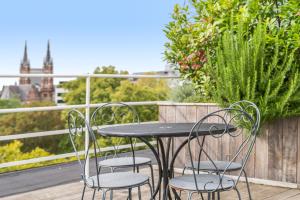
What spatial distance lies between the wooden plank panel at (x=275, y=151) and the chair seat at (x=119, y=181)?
186 centimetres

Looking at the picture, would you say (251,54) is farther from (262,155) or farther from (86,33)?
(86,33)

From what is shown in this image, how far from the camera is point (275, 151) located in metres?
3.89

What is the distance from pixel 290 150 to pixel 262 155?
280 mm

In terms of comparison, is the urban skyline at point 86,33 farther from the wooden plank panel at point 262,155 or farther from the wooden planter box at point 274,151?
the wooden plank panel at point 262,155

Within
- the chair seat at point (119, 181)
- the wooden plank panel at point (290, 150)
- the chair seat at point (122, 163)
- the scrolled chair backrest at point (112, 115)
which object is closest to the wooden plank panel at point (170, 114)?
the scrolled chair backrest at point (112, 115)

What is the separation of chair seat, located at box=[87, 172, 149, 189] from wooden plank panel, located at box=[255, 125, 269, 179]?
6.07 feet

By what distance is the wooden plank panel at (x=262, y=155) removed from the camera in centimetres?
395

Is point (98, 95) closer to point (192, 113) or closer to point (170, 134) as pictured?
point (192, 113)

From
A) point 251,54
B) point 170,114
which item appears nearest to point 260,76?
point 251,54

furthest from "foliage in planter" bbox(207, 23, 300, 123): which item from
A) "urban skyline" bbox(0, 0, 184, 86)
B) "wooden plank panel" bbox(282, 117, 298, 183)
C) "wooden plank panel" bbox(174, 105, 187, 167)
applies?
"urban skyline" bbox(0, 0, 184, 86)

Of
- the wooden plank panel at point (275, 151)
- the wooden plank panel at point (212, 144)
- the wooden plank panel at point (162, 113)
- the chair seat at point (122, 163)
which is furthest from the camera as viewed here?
the wooden plank panel at point (162, 113)

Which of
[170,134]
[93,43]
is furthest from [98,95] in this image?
[170,134]

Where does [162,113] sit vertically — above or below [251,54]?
below

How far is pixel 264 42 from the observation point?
375 centimetres
